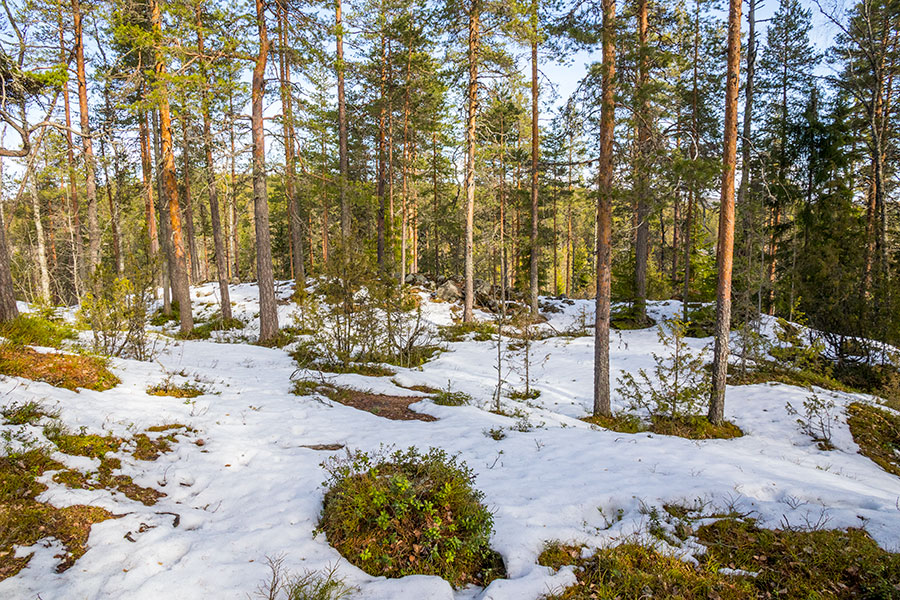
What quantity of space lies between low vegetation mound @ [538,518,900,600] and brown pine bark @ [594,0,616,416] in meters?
4.42

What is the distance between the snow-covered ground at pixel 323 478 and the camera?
2.71 m

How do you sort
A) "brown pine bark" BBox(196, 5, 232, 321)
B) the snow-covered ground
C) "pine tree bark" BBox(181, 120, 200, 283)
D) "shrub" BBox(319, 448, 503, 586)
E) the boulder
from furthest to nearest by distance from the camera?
the boulder
"pine tree bark" BBox(181, 120, 200, 283)
"brown pine bark" BBox(196, 5, 232, 321)
"shrub" BBox(319, 448, 503, 586)
the snow-covered ground

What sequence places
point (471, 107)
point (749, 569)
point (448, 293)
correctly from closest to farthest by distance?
point (749, 569) < point (471, 107) < point (448, 293)

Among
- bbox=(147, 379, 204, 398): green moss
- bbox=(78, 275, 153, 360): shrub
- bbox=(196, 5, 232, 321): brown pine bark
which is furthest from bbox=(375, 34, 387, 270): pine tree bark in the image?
bbox=(147, 379, 204, 398): green moss

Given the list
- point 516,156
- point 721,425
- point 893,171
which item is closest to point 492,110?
point 516,156

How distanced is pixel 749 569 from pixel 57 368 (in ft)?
27.1

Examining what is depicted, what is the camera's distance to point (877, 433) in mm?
7188

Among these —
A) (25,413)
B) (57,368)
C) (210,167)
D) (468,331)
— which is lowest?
(468,331)

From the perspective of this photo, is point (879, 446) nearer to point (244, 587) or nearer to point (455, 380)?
point (455, 380)

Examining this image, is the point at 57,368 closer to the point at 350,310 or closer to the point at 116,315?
the point at 116,315

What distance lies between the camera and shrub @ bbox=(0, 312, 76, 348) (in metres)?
6.09

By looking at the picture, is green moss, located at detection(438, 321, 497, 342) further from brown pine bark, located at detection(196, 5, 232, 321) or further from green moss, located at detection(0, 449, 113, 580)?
green moss, located at detection(0, 449, 113, 580)

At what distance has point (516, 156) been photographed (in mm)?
21344

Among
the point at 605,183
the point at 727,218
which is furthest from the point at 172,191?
the point at 727,218
